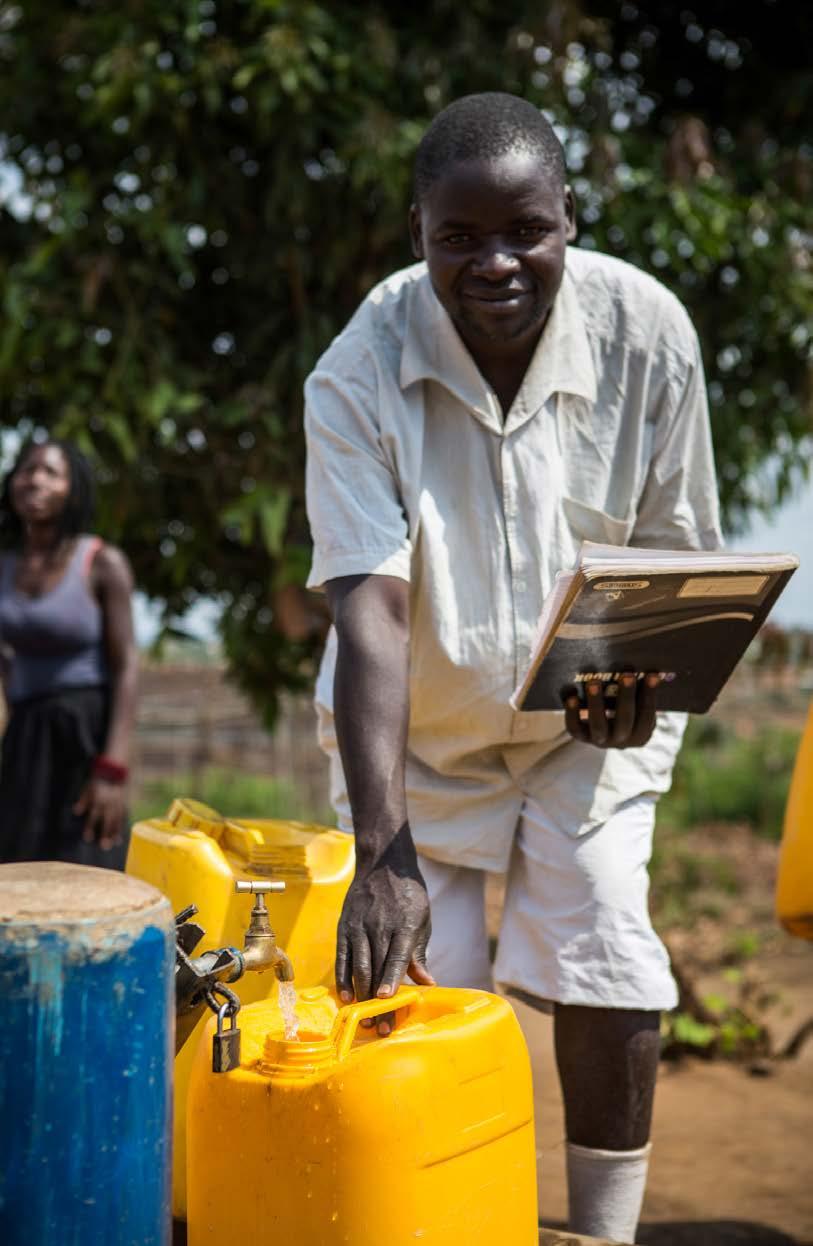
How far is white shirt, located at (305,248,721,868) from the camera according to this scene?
219 centimetres

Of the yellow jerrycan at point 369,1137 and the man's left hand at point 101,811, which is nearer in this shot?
Answer: the yellow jerrycan at point 369,1137

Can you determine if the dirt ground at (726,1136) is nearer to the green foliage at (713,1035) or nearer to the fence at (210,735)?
the green foliage at (713,1035)

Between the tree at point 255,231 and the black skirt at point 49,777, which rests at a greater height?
the tree at point 255,231

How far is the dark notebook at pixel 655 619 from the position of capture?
1862 millimetres

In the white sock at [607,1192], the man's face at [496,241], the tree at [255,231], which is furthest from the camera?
the tree at [255,231]

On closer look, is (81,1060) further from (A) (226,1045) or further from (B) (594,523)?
(B) (594,523)

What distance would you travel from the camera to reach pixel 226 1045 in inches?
63.1

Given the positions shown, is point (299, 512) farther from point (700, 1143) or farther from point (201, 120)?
point (700, 1143)

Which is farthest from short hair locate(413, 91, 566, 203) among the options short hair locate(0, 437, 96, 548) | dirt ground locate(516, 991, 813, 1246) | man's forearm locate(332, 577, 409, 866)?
short hair locate(0, 437, 96, 548)

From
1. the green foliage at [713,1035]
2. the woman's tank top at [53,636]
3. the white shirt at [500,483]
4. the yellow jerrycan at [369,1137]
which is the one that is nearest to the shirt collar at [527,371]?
the white shirt at [500,483]

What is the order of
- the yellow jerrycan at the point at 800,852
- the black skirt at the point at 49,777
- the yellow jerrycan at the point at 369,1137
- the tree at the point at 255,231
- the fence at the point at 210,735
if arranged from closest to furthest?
the yellow jerrycan at the point at 369,1137 → the yellow jerrycan at the point at 800,852 → the black skirt at the point at 49,777 → the tree at the point at 255,231 → the fence at the point at 210,735

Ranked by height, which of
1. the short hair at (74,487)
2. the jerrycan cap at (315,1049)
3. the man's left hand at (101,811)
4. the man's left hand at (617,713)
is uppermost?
the short hair at (74,487)

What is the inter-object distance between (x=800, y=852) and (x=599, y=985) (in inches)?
23.4

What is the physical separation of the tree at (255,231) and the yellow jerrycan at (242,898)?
2289mm
